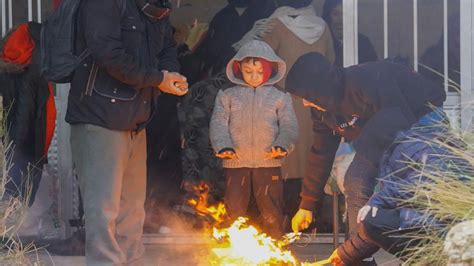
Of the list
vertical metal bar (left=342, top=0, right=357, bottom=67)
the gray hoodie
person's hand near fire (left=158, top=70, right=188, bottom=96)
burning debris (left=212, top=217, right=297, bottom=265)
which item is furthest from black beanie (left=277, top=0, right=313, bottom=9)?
burning debris (left=212, top=217, right=297, bottom=265)

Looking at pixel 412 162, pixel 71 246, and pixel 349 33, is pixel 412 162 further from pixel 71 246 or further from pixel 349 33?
pixel 71 246

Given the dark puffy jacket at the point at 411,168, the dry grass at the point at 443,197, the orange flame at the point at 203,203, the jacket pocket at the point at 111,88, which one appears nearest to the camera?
the dry grass at the point at 443,197

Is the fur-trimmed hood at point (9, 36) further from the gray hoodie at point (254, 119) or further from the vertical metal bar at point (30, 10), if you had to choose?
the gray hoodie at point (254, 119)

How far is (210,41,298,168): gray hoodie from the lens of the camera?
7258 millimetres

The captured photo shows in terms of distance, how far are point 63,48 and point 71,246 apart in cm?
248

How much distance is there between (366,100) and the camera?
17.1ft

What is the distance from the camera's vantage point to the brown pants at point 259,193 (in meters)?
7.29

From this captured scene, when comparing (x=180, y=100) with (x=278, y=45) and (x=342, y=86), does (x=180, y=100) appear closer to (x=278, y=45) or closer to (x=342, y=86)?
(x=278, y=45)

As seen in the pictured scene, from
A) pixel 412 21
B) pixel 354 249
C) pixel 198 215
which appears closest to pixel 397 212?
pixel 354 249

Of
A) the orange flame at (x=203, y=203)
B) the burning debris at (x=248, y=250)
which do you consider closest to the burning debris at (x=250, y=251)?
the burning debris at (x=248, y=250)

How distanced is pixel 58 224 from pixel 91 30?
2.80 meters

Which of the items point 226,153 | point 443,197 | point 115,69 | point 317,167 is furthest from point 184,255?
point 443,197

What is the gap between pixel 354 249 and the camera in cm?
514

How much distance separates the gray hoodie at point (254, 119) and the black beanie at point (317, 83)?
1.96 m
